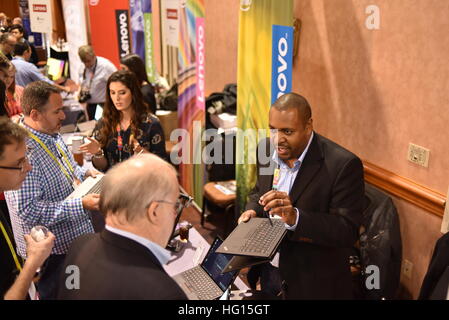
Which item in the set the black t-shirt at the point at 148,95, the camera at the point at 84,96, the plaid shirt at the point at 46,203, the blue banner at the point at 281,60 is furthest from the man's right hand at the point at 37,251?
the camera at the point at 84,96

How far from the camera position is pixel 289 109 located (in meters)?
2.30

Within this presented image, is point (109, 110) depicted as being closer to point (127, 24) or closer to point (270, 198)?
point (270, 198)

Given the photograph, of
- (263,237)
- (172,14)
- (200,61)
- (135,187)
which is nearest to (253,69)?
(200,61)

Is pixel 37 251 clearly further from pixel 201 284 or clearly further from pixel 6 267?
pixel 201 284

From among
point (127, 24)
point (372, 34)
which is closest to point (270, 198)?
point (372, 34)

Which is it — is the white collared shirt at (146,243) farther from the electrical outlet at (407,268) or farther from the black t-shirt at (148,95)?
the black t-shirt at (148,95)

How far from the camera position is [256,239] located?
6.84 ft

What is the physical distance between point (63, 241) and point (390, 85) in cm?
253

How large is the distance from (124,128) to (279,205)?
1.61 meters

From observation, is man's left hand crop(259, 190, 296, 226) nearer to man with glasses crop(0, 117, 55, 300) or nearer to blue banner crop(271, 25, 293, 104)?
man with glasses crop(0, 117, 55, 300)

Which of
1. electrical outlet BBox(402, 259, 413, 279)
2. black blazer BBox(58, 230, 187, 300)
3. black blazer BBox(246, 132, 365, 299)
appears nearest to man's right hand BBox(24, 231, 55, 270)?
black blazer BBox(58, 230, 187, 300)
